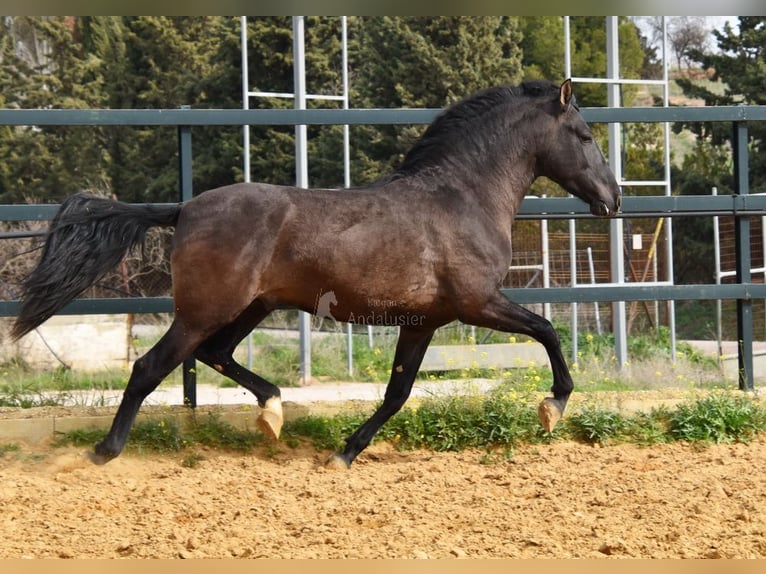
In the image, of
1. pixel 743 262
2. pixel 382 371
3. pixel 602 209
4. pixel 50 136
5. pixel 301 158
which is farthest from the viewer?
pixel 50 136

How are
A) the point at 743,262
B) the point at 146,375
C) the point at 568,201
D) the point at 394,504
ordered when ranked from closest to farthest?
the point at 394,504, the point at 146,375, the point at 568,201, the point at 743,262

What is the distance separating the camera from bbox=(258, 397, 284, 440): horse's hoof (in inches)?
214

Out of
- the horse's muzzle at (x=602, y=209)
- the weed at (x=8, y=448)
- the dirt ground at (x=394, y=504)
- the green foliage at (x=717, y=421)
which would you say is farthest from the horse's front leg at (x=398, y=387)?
the weed at (x=8, y=448)

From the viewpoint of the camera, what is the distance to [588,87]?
21.7 metres

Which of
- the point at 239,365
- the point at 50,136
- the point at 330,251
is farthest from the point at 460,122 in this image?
the point at 50,136

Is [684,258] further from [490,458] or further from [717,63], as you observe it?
[490,458]

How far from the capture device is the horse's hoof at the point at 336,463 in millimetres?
5514

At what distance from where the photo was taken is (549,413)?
5453 millimetres

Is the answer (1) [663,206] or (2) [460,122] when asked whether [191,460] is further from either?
(1) [663,206]

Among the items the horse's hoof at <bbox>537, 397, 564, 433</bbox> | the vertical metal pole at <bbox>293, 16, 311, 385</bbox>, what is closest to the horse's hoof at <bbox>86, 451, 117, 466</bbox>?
the horse's hoof at <bbox>537, 397, 564, 433</bbox>

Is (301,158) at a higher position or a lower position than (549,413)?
higher

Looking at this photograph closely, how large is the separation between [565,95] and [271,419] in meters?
2.66

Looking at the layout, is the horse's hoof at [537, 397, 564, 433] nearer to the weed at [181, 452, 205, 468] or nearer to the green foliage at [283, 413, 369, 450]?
the green foliage at [283, 413, 369, 450]

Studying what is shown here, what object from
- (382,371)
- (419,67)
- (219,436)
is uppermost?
(419,67)
